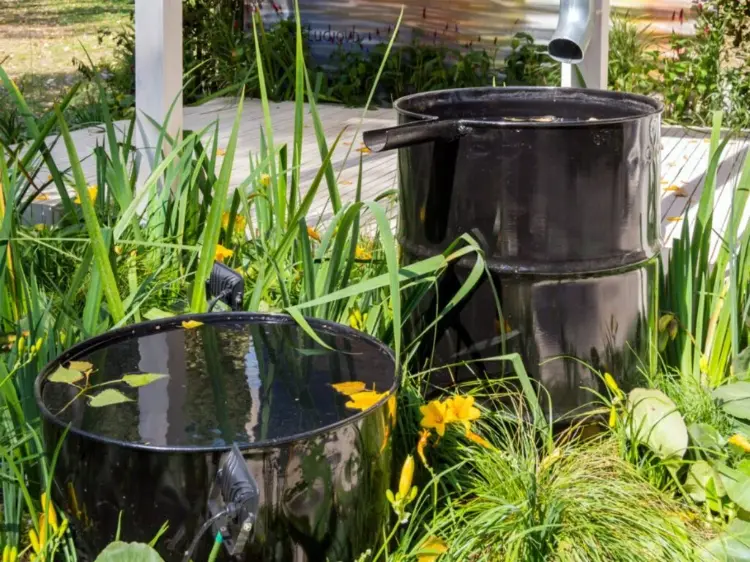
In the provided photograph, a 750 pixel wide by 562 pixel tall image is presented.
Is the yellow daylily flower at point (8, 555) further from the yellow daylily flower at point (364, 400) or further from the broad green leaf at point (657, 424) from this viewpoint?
the broad green leaf at point (657, 424)

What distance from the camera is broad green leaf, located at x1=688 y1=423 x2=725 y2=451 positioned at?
2.09 metres

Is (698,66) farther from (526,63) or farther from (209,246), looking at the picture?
(209,246)

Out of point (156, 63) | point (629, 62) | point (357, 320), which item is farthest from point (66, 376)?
point (629, 62)

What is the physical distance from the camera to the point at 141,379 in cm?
162

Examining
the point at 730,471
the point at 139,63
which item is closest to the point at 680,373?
the point at 730,471

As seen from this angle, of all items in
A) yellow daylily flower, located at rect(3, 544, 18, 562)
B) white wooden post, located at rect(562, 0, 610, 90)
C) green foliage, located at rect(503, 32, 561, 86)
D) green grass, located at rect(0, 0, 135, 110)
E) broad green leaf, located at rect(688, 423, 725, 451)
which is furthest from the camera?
green grass, located at rect(0, 0, 135, 110)

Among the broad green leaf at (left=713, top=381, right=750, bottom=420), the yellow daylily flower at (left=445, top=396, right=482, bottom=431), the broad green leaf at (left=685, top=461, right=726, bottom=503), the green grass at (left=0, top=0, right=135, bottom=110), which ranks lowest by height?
the broad green leaf at (left=685, top=461, right=726, bottom=503)

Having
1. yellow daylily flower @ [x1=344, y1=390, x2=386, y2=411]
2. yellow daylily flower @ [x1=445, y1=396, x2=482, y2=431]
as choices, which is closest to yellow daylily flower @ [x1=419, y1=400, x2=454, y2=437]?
yellow daylily flower @ [x1=445, y1=396, x2=482, y2=431]

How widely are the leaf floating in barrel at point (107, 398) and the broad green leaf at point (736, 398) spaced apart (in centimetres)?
123

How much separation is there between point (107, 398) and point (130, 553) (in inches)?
12.4

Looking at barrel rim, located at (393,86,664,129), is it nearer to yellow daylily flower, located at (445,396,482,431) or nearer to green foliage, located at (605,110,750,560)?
green foliage, located at (605,110,750,560)

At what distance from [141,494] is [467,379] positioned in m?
0.88

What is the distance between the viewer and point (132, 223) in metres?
2.59

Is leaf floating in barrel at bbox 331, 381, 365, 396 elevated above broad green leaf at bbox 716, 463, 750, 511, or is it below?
above
